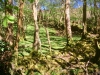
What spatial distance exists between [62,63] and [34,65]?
162cm

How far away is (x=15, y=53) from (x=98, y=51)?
5.01m

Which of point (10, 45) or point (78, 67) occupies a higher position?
point (10, 45)

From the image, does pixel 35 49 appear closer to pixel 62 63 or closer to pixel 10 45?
pixel 62 63

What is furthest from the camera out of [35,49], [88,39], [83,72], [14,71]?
[88,39]

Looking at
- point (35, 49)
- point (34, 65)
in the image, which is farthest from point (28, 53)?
point (34, 65)

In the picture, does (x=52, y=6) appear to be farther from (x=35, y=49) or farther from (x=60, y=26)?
(x=35, y=49)

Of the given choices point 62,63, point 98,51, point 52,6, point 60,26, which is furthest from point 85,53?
point 52,6

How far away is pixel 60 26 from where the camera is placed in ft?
125

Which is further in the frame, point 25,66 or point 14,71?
point 25,66

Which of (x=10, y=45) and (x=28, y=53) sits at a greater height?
(x=10, y=45)

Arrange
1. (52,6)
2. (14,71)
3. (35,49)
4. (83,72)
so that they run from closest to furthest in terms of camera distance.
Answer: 1. (14,71)
2. (83,72)
3. (35,49)
4. (52,6)

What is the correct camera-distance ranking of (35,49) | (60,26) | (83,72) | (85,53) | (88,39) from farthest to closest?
(60,26) < (88,39) < (85,53) < (35,49) < (83,72)

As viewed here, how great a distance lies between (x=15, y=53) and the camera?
10.2 meters

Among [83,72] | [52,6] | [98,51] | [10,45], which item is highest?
[52,6]
